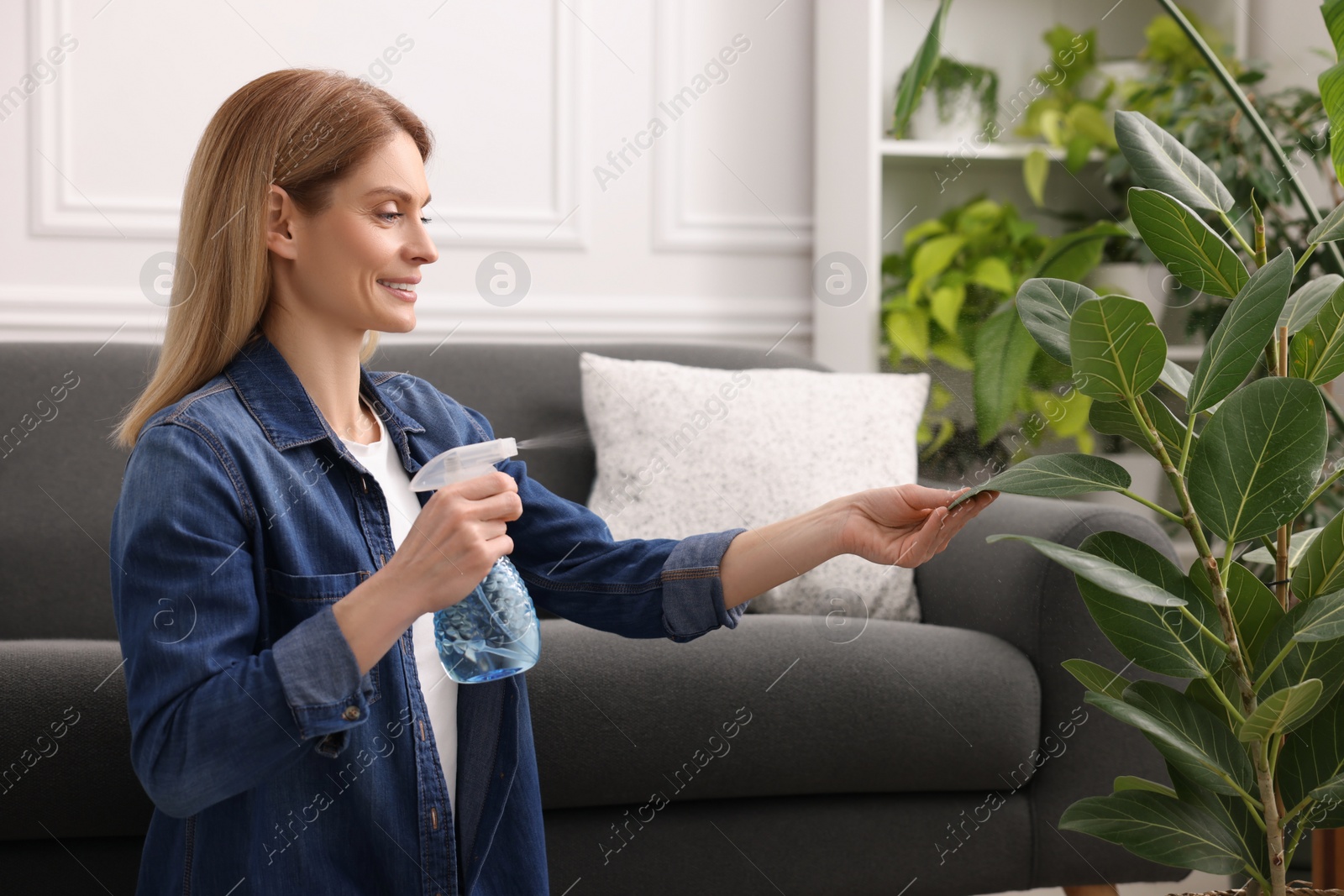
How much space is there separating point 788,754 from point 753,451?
0.52 metres

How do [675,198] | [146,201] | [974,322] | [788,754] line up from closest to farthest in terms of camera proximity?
[788,754]
[146,201]
[974,322]
[675,198]

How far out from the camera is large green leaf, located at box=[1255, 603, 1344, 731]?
67 cm

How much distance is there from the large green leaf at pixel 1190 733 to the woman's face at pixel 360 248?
636 millimetres

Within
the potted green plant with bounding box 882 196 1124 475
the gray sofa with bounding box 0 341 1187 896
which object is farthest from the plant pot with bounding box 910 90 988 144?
the gray sofa with bounding box 0 341 1187 896

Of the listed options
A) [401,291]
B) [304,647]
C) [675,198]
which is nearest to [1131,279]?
[675,198]

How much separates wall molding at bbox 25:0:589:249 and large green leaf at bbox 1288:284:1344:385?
162cm

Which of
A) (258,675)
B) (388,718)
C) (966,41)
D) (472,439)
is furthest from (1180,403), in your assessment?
(258,675)

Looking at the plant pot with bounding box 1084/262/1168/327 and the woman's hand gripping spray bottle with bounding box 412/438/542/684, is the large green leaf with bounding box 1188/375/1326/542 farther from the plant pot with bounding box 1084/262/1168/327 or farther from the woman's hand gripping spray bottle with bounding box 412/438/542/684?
the plant pot with bounding box 1084/262/1168/327

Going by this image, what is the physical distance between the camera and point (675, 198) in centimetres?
224

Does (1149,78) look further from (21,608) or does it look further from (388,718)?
(21,608)

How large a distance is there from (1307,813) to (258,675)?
714 millimetres

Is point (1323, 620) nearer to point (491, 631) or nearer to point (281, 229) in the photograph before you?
point (491, 631)

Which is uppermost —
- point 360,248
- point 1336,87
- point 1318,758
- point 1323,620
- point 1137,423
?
point 1336,87

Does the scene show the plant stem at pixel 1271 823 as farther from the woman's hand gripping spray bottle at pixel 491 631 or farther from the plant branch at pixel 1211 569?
the woman's hand gripping spray bottle at pixel 491 631
